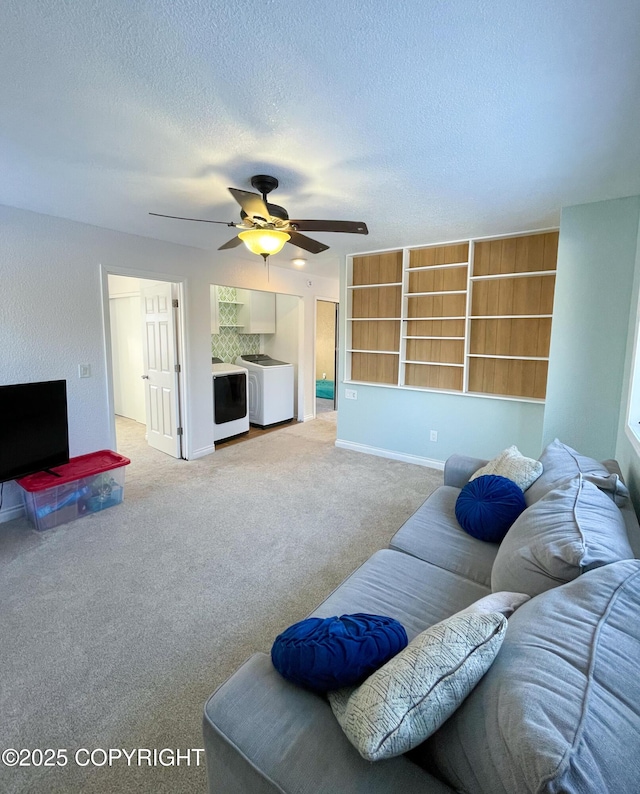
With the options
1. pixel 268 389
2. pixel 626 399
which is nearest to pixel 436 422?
pixel 626 399

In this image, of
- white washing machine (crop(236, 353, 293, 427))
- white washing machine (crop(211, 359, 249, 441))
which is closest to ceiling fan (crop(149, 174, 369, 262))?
white washing machine (crop(211, 359, 249, 441))

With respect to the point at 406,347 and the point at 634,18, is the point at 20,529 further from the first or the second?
the point at 634,18

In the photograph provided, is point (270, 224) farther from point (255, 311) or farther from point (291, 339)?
point (291, 339)

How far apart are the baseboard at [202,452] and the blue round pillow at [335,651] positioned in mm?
3782

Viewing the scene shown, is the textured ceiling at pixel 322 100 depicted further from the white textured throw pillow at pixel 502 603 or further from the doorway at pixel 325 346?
the doorway at pixel 325 346

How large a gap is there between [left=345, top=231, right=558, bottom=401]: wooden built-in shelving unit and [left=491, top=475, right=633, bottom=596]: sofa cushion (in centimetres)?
246

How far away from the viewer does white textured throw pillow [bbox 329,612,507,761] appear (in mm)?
776

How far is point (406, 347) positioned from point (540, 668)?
393cm

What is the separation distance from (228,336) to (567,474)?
17.5ft

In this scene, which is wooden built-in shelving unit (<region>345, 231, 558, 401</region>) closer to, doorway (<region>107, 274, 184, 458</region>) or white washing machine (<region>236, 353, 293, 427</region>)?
white washing machine (<region>236, 353, 293, 427</region>)

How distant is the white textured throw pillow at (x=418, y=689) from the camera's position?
0.78 m

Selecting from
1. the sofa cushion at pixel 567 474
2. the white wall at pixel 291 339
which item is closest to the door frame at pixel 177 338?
the white wall at pixel 291 339

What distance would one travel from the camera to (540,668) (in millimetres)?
803

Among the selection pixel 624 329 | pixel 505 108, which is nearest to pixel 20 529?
pixel 505 108
